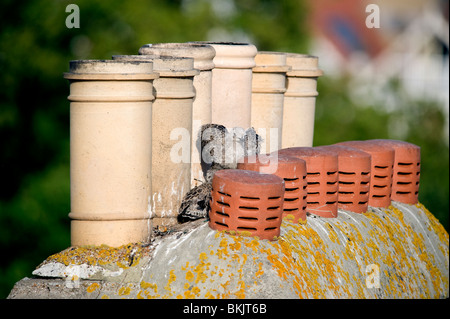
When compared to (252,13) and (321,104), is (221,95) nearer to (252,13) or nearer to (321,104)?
(321,104)

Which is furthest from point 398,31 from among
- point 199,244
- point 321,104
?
point 199,244

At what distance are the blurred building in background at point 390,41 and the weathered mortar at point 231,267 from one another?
26241mm

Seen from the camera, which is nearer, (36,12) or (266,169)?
(266,169)

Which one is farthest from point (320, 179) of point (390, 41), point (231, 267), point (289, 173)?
point (390, 41)

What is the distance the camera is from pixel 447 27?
36.9 m

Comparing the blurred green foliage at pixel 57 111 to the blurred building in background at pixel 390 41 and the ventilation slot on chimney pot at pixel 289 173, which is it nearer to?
the blurred building in background at pixel 390 41

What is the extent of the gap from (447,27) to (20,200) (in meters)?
22.9

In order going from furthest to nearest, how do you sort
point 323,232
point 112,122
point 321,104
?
point 321,104
point 323,232
point 112,122

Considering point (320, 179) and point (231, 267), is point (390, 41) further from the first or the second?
point (231, 267)

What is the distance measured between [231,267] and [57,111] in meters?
19.9

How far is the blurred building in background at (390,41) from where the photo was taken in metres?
36.6

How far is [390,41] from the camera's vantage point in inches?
1538

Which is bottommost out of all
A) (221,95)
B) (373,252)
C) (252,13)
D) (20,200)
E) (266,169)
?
(20,200)

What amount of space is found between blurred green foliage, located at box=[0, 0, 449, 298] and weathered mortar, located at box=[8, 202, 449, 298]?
1281 centimetres
